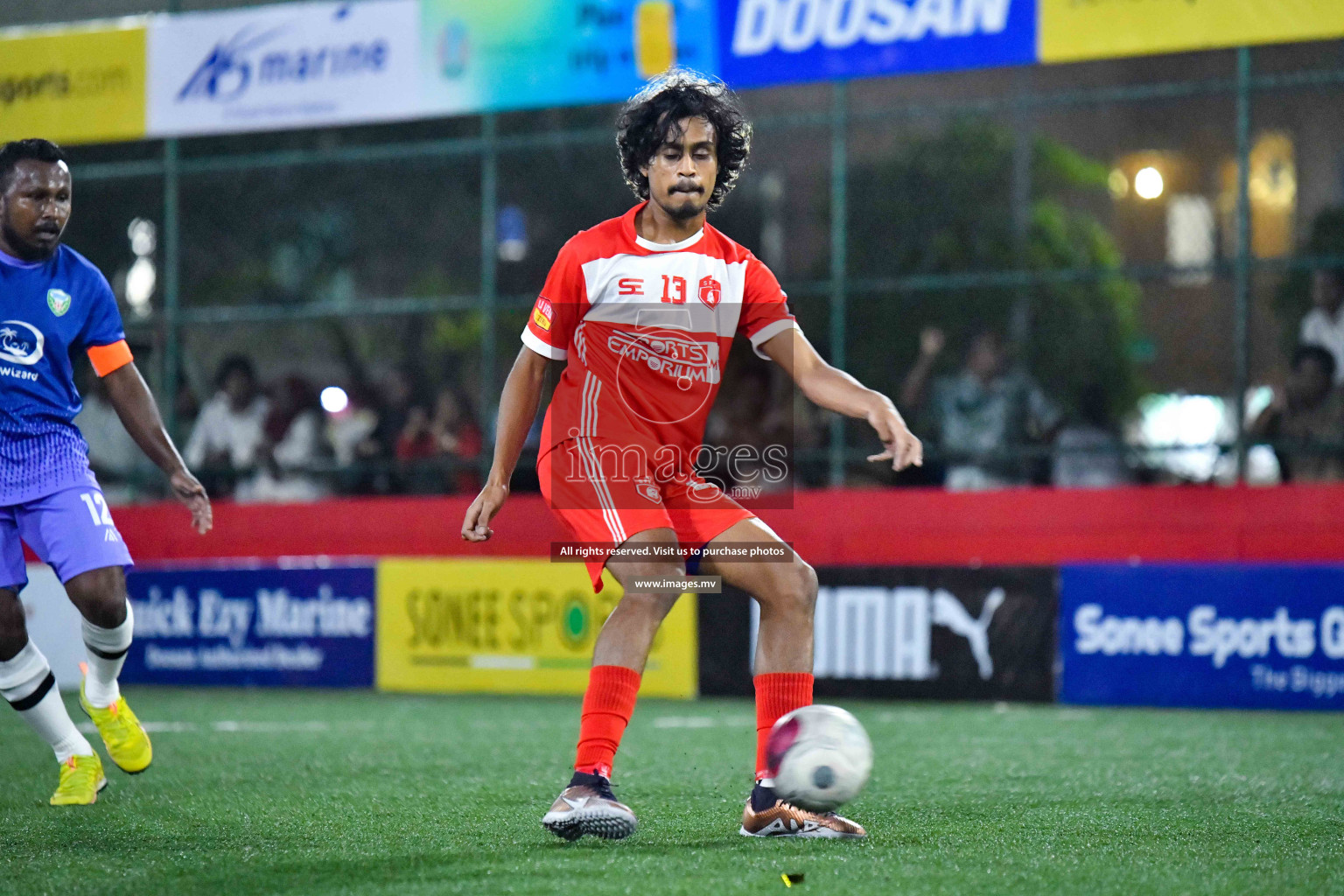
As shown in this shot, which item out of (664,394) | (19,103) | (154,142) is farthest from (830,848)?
(154,142)

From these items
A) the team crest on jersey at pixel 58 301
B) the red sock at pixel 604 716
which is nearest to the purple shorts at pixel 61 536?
the team crest on jersey at pixel 58 301

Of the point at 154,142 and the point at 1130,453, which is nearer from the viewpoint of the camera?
the point at 1130,453

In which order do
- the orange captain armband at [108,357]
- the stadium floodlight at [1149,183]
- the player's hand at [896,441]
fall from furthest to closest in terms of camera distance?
1. the stadium floodlight at [1149,183]
2. the orange captain armband at [108,357]
3. the player's hand at [896,441]

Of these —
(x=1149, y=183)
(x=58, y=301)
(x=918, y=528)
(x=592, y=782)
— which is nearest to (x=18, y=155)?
(x=58, y=301)

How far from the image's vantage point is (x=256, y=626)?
12.1m

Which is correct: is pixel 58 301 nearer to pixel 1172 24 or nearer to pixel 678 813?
pixel 678 813

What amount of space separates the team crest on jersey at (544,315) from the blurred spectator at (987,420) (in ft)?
24.7

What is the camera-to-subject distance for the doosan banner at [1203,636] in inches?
383

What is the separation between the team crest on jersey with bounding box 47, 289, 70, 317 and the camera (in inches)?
231

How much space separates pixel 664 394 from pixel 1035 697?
5.85 m

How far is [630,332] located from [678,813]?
163 cm

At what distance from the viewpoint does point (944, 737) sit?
8211mm

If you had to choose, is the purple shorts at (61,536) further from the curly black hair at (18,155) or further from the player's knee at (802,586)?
the player's knee at (802,586)

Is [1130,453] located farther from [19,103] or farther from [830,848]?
[19,103]
